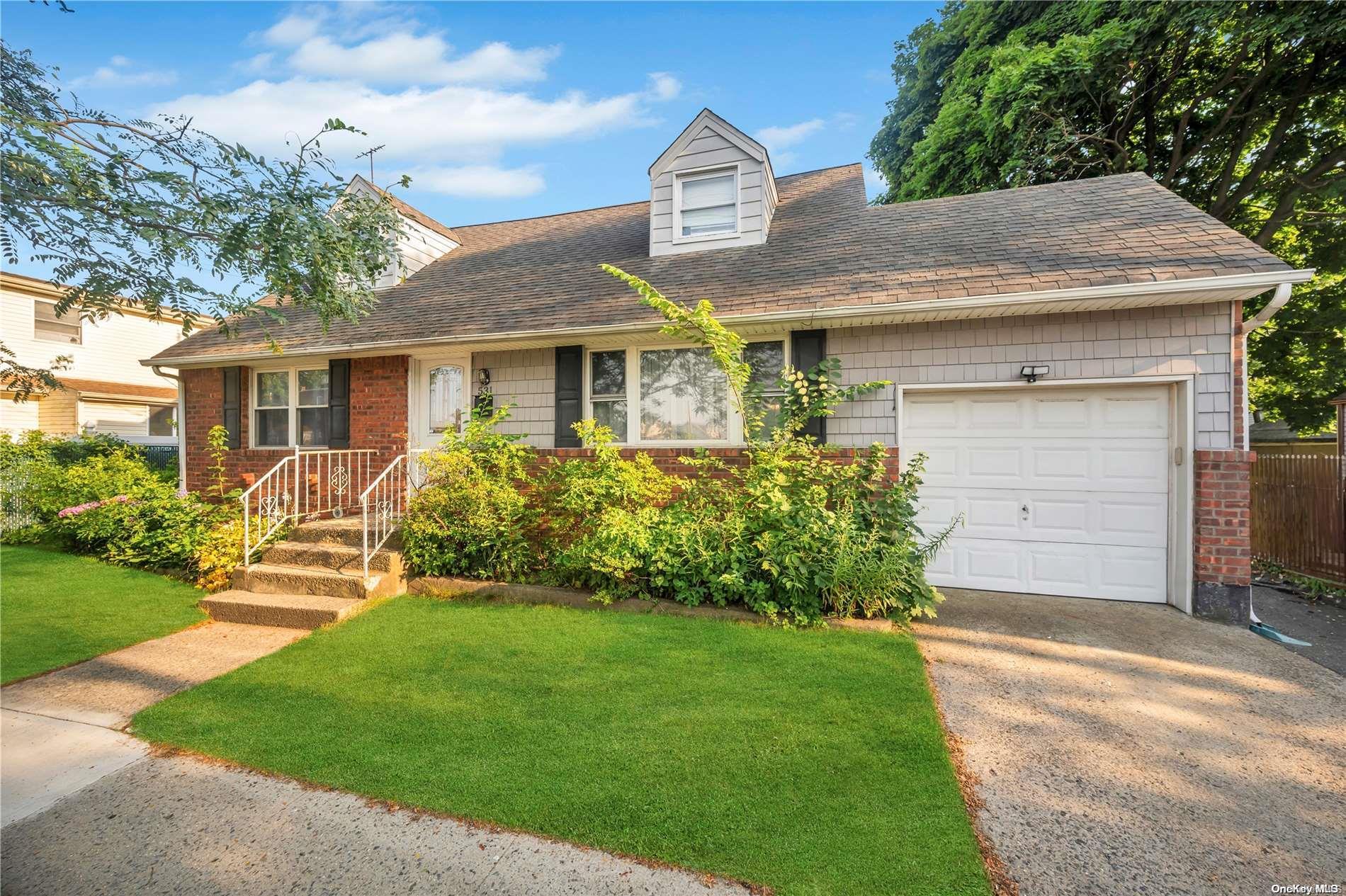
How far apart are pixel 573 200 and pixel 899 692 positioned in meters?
11.8

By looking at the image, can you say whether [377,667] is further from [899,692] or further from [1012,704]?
[1012,704]

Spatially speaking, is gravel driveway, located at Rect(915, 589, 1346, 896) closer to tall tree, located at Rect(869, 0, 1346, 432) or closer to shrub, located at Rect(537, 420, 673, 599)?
shrub, located at Rect(537, 420, 673, 599)

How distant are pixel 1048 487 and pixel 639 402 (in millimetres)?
4562

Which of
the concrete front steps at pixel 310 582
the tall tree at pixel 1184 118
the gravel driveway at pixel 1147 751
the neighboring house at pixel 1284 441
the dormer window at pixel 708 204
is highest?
the tall tree at pixel 1184 118

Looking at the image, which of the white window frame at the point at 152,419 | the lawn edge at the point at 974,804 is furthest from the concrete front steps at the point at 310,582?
the white window frame at the point at 152,419

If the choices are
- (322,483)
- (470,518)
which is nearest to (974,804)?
(470,518)

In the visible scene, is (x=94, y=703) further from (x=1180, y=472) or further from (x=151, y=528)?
(x=1180, y=472)

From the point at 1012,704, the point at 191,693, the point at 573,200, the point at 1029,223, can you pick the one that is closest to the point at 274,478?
the point at 191,693

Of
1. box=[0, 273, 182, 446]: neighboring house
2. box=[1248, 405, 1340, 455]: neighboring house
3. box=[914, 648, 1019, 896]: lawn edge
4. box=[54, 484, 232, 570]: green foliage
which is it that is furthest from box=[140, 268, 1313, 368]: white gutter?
box=[0, 273, 182, 446]: neighboring house

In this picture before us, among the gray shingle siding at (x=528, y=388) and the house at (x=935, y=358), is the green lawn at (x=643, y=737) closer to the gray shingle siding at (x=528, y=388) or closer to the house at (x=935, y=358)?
the house at (x=935, y=358)

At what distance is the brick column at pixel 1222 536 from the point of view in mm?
4902

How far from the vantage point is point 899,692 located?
3498 millimetres

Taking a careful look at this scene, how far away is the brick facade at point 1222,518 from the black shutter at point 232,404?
12.2m

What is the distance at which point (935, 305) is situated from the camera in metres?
5.34
